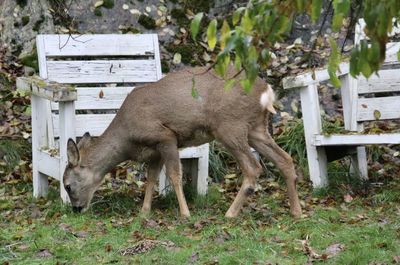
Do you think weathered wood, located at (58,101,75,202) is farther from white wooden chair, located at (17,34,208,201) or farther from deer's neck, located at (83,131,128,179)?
deer's neck, located at (83,131,128,179)

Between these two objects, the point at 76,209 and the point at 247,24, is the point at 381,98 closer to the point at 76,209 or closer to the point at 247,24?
the point at 76,209

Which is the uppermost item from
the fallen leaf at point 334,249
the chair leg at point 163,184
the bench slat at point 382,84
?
the bench slat at point 382,84

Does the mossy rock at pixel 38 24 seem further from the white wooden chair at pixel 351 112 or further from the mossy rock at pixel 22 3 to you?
the white wooden chair at pixel 351 112

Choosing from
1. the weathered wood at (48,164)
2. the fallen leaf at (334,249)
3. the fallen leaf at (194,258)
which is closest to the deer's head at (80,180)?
the weathered wood at (48,164)

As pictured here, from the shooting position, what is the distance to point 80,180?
7.91 meters

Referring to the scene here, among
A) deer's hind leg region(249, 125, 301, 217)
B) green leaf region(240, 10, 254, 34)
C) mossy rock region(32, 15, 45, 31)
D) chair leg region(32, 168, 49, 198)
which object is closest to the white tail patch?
deer's hind leg region(249, 125, 301, 217)

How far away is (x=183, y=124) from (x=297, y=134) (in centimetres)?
233

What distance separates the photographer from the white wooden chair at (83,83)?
8.27 meters

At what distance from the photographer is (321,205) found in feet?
26.1

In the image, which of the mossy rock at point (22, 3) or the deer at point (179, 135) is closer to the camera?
the deer at point (179, 135)

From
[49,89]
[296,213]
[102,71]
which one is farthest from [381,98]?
[49,89]

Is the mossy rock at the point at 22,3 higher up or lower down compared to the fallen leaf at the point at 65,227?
Answer: higher up

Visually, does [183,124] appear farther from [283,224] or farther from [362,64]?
[362,64]

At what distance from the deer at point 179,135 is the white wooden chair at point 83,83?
0.84ft
